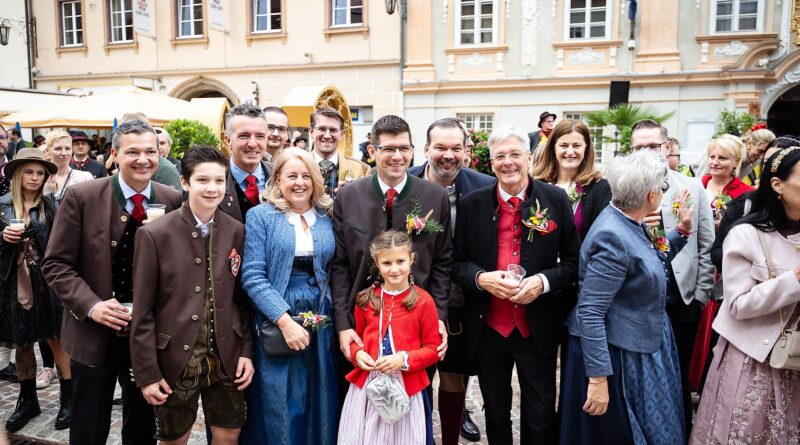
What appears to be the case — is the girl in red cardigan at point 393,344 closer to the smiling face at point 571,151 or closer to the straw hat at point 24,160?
the smiling face at point 571,151

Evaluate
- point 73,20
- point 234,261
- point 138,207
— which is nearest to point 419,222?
point 234,261

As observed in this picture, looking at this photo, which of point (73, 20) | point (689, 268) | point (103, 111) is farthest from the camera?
point (73, 20)

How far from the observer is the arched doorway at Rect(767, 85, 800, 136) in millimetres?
15391

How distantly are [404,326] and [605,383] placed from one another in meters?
1.10

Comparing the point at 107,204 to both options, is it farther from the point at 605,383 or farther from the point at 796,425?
the point at 796,425

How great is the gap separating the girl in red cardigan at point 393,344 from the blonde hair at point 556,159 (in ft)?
4.66

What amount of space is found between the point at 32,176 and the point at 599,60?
1409 centimetres

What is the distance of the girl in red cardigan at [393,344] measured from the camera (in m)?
2.99

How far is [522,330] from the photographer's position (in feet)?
10.6

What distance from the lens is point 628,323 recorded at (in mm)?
2945

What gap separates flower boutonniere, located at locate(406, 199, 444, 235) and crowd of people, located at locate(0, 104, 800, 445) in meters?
0.01

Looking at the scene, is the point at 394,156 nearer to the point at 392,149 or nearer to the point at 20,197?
the point at 392,149

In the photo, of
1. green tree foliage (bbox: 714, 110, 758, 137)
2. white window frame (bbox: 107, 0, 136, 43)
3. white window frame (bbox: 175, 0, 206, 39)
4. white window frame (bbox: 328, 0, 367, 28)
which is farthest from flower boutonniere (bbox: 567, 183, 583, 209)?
white window frame (bbox: 107, 0, 136, 43)

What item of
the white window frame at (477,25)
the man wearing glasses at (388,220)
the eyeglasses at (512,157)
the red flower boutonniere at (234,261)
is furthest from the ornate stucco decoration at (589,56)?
the red flower boutonniere at (234,261)
